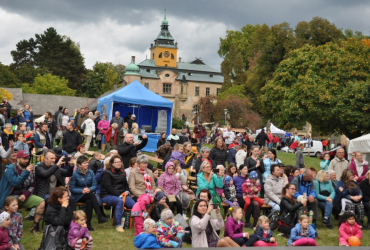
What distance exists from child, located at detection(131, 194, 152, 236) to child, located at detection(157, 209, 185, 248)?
3.81 feet

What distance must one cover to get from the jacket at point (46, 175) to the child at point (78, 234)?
1.60 metres

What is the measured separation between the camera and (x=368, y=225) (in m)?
9.63

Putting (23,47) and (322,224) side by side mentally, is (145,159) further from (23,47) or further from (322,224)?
(23,47)

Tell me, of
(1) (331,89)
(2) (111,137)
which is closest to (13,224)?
(2) (111,137)

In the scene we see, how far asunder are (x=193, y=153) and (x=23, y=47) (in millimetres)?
68500

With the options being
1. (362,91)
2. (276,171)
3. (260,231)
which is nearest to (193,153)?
(276,171)

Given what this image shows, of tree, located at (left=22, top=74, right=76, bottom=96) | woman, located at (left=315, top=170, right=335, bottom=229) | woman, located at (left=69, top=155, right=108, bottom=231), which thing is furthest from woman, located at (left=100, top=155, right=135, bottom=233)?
tree, located at (left=22, top=74, right=76, bottom=96)

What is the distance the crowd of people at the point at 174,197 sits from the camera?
6.29m

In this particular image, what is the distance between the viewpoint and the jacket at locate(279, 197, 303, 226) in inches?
337

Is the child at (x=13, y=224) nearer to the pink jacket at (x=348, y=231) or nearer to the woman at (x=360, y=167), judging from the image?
the pink jacket at (x=348, y=231)

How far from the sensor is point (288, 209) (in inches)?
338

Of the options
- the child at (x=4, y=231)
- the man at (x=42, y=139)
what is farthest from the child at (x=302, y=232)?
the man at (x=42, y=139)

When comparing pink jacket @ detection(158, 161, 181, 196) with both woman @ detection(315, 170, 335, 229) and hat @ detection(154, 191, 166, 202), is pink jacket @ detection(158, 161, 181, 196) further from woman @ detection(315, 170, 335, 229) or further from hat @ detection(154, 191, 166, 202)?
woman @ detection(315, 170, 335, 229)

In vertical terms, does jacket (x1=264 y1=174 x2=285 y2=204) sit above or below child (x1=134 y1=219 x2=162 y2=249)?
above
